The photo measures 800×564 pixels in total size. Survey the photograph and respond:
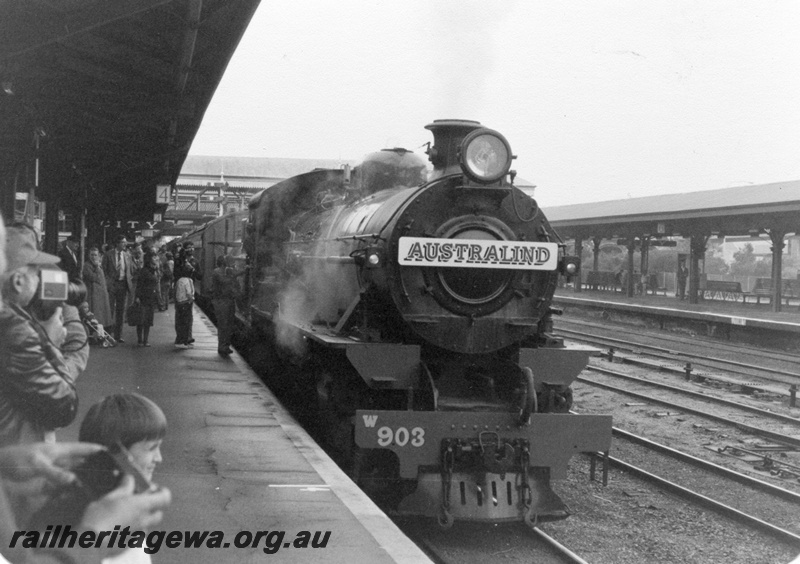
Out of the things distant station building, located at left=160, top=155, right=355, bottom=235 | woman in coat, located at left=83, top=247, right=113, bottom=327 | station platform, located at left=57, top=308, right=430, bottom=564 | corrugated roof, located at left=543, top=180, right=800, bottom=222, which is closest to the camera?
woman in coat, located at left=83, top=247, right=113, bottom=327

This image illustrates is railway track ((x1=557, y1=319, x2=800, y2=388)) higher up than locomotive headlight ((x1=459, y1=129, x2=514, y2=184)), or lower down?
lower down

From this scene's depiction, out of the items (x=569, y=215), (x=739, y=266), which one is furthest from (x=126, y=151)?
Answer: (x=739, y=266)

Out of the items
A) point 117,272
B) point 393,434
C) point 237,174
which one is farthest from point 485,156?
point 237,174

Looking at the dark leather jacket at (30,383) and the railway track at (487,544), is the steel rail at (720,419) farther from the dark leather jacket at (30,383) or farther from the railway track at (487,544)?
the dark leather jacket at (30,383)

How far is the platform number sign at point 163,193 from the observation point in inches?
497

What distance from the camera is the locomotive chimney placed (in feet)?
20.4

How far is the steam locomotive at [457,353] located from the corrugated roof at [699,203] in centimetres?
1376

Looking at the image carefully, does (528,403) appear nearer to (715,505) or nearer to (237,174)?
(715,505)

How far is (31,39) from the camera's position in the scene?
448cm

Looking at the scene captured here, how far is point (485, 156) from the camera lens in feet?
19.8

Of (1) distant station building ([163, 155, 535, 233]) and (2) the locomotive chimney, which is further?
(1) distant station building ([163, 155, 535, 233])

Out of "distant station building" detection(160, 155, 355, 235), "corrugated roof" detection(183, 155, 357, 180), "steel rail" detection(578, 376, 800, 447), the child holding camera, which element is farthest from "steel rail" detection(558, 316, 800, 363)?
the child holding camera

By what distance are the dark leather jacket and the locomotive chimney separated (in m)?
3.84

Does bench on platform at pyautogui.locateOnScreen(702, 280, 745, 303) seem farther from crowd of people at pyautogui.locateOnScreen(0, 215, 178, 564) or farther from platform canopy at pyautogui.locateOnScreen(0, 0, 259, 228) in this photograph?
crowd of people at pyautogui.locateOnScreen(0, 215, 178, 564)
